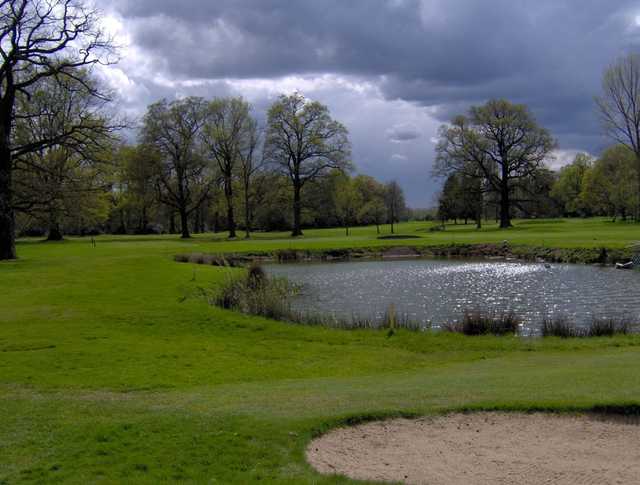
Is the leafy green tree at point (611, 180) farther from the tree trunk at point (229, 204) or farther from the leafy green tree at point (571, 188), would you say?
the tree trunk at point (229, 204)

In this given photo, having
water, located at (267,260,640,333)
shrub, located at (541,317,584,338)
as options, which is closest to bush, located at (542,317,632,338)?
shrub, located at (541,317,584,338)

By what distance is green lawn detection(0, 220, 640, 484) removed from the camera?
24.6ft

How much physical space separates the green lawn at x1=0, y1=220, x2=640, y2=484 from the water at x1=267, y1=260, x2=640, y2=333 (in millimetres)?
5519

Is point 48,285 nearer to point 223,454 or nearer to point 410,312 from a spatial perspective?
point 410,312

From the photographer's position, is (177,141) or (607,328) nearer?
(607,328)

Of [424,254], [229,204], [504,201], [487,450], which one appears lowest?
[424,254]

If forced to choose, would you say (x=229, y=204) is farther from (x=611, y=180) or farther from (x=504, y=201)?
(x=611, y=180)

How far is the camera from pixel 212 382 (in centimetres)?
1298

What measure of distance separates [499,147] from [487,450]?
2940 inches

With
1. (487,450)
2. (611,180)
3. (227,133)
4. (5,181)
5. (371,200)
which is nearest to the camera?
(487,450)

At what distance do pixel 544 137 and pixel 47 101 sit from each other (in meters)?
58.0

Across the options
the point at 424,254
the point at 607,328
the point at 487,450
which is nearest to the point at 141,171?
the point at 424,254

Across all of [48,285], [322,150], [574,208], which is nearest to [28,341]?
[48,285]

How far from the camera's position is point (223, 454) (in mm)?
7488
